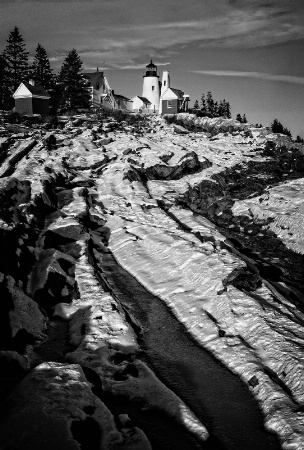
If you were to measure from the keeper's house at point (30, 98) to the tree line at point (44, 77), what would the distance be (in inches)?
257

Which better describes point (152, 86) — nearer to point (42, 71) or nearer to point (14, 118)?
point (42, 71)

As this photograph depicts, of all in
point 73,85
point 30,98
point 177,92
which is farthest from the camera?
point 177,92

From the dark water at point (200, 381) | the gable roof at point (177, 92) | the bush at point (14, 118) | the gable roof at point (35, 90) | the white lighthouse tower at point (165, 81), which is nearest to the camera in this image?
the dark water at point (200, 381)

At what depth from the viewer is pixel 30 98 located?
7050 centimetres

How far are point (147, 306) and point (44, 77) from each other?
7159cm

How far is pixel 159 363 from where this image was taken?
1802 centimetres

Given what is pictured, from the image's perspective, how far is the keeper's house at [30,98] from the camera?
7038 cm

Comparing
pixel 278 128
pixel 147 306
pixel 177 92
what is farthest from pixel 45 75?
pixel 147 306

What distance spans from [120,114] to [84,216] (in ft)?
159

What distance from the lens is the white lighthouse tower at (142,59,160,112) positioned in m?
95.2

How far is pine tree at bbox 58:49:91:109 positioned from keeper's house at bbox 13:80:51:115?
6.46 m

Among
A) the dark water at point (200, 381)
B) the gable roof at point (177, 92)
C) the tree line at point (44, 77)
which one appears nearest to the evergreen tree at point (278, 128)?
the gable roof at point (177, 92)

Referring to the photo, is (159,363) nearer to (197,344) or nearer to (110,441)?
(197,344)

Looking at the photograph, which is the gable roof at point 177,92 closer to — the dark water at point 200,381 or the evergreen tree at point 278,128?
the evergreen tree at point 278,128
